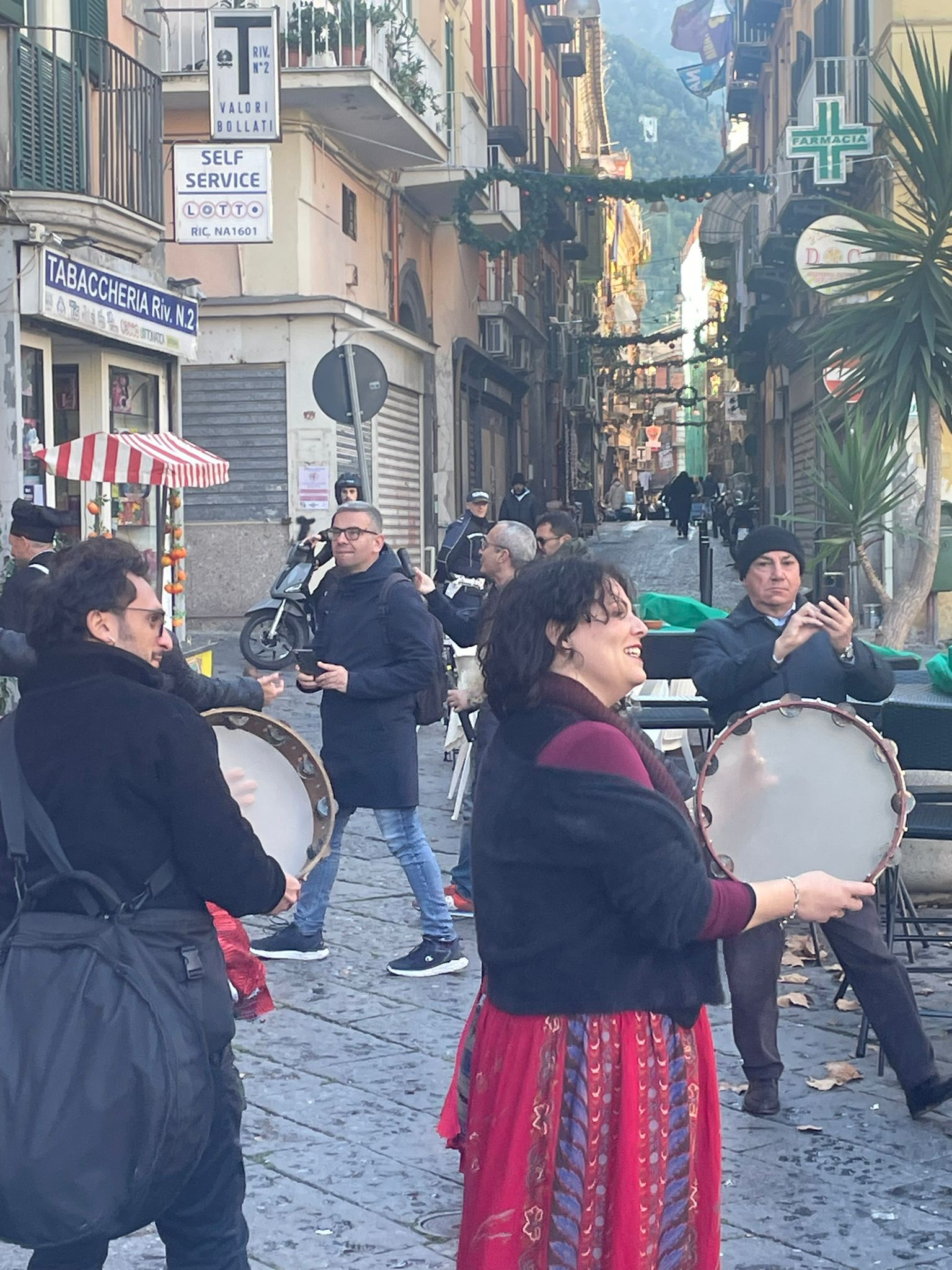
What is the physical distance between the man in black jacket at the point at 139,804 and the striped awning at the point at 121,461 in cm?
1018

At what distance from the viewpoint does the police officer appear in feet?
26.4

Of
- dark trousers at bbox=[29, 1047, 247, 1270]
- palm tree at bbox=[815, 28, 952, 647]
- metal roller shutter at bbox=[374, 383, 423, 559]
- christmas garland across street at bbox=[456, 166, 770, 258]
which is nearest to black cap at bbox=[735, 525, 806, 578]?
dark trousers at bbox=[29, 1047, 247, 1270]

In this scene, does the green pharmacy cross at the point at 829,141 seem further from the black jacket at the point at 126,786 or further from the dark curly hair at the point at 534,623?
the black jacket at the point at 126,786

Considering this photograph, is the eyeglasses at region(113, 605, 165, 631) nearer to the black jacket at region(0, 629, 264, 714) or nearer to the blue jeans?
the black jacket at region(0, 629, 264, 714)

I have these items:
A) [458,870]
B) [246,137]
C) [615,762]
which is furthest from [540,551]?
[246,137]

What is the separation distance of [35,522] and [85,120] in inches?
259

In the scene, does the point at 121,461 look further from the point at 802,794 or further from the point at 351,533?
the point at 802,794

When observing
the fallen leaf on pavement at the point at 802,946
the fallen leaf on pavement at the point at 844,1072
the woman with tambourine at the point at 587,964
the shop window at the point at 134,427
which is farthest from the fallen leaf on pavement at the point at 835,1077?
the shop window at the point at 134,427

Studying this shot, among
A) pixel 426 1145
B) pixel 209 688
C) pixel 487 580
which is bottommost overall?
pixel 426 1145

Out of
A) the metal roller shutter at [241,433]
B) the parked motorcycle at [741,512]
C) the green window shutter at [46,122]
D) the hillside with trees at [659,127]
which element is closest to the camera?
the green window shutter at [46,122]

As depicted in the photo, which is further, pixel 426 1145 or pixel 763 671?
pixel 763 671

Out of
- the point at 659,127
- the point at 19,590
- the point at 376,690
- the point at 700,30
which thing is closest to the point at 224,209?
the point at 19,590

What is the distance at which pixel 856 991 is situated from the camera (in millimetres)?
4770

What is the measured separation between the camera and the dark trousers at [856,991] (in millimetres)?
4656
